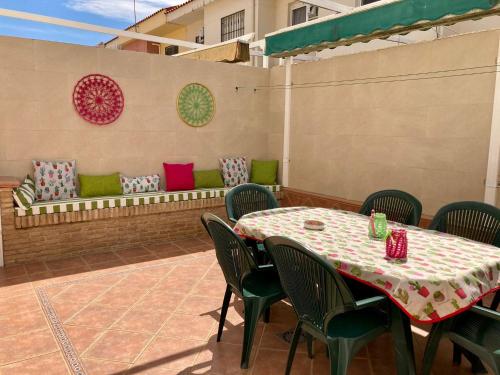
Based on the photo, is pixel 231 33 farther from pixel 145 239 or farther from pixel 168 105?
pixel 145 239

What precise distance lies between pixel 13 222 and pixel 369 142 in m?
5.14

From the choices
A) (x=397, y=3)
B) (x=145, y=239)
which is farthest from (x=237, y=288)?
(x=145, y=239)

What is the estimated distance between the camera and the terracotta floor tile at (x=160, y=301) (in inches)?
162

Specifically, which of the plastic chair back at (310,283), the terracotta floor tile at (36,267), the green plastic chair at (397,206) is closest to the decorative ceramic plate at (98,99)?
the terracotta floor tile at (36,267)

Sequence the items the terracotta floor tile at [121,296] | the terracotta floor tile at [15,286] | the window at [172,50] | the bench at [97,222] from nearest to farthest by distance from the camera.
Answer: the terracotta floor tile at [121,296], the terracotta floor tile at [15,286], the bench at [97,222], the window at [172,50]

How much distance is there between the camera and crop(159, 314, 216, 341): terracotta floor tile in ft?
11.8

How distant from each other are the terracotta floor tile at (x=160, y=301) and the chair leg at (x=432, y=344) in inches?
94.0

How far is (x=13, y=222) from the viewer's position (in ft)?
17.2

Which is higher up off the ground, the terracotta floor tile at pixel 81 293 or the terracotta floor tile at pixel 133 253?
the terracotta floor tile at pixel 81 293

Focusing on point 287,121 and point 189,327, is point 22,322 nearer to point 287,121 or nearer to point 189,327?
point 189,327

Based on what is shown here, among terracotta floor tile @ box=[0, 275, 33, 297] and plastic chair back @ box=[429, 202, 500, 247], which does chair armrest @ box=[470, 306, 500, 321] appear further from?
terracotta floor tile @ box=[0, 275, 33, 297]

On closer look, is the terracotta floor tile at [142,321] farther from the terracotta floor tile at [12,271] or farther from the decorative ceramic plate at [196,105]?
the decorative ceramic plate at [196,105]

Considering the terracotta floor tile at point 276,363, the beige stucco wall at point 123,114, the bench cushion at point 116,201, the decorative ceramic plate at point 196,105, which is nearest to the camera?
the terracotta floor tile at point 276,363

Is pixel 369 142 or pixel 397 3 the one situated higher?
pixel 397 3
